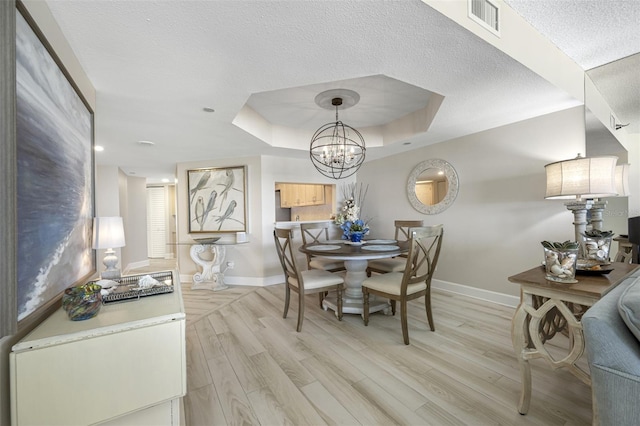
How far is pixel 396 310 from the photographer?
2.96 m

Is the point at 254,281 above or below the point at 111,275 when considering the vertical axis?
below

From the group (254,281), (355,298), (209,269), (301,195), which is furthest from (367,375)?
(301,195)

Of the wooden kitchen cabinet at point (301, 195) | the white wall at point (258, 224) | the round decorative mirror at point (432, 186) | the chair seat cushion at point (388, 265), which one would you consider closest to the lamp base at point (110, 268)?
the white wall at point (258, 224)

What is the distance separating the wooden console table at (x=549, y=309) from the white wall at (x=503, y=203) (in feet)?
4.43

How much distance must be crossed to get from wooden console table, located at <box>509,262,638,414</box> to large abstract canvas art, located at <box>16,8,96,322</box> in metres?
2.18

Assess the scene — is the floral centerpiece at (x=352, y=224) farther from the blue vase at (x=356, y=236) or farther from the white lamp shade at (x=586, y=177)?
the white lamp shade at (x=586, y=177)

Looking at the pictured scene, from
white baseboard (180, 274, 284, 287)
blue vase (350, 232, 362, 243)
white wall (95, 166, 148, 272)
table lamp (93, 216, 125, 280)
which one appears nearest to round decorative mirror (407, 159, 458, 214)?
blue vase (350, 232, 362, 243)

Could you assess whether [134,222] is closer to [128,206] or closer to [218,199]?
[128,206]

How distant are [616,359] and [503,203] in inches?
99.3

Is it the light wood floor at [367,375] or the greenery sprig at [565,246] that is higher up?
the greenery sprig at [565,246]

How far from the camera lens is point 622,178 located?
77.2 inches

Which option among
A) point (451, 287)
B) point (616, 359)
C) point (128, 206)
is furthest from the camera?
point (128, 206)

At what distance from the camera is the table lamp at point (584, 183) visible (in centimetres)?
180

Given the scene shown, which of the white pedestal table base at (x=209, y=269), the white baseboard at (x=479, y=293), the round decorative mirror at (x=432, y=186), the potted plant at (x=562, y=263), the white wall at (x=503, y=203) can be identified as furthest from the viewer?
the white pedestal table base at (x=209, y=269)
